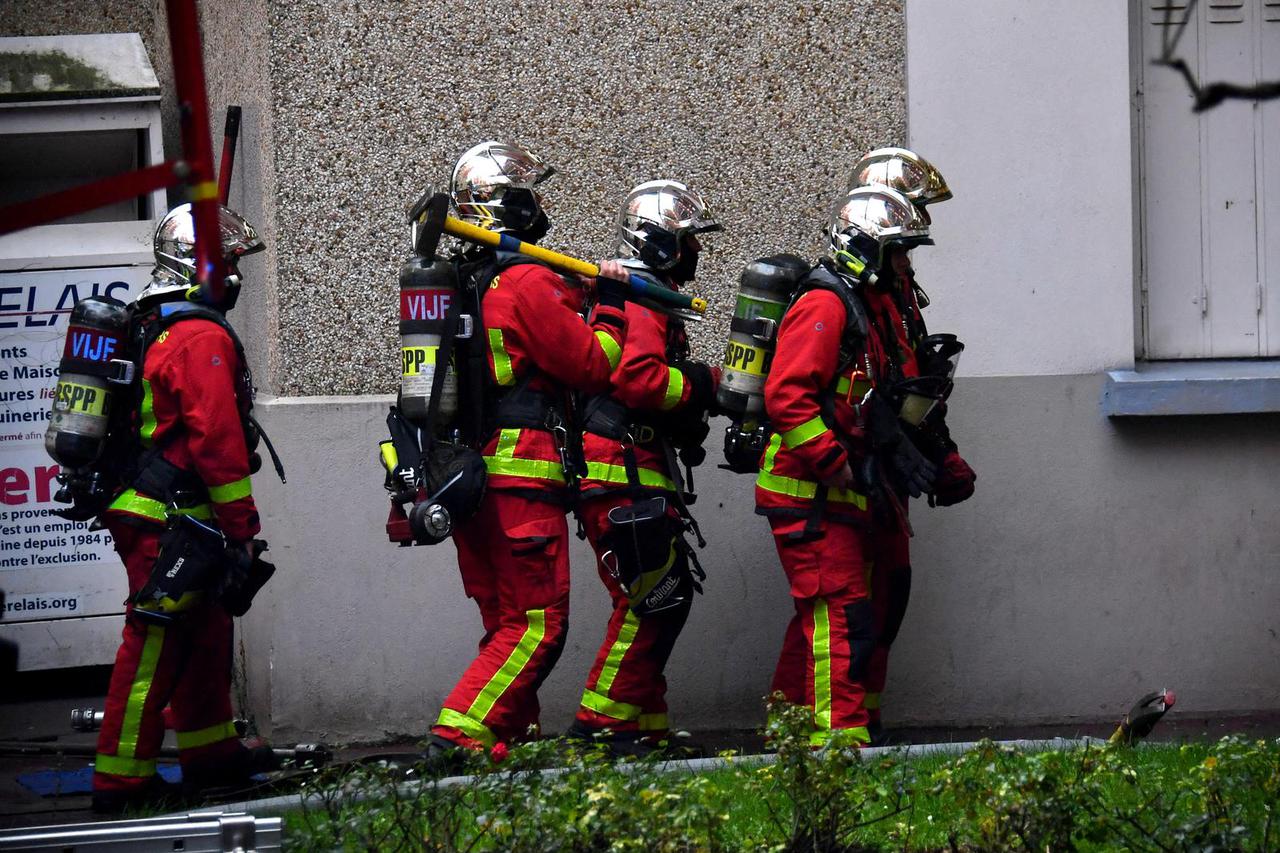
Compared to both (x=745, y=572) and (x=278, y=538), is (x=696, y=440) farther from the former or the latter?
(x=278, y=538)

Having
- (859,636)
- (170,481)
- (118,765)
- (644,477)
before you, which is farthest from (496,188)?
(118,765)

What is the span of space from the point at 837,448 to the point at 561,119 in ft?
6.54

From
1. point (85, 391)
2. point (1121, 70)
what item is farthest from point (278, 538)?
point (1121, 70)

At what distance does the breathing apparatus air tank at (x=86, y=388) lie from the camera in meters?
5.28

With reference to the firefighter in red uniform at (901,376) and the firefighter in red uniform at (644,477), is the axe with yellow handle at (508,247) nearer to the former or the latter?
the firefighter in red uniform at (644,477)

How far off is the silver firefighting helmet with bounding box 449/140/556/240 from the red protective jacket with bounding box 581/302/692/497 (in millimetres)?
515

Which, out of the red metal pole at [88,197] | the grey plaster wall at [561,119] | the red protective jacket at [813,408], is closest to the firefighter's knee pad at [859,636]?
the red protective jacket at [813,408]

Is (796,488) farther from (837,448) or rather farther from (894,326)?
(894,326)

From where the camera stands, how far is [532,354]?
5.36 meters

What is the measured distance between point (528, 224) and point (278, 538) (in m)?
1.78

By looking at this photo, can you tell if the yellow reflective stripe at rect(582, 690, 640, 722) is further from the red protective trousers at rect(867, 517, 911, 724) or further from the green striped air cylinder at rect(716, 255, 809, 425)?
the green striped air cylinder at rect(716, 255, 809, 425)

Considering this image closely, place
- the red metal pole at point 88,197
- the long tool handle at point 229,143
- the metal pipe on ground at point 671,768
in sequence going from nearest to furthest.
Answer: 1. the red metal pole at point 88,197
2. the metal pipe on ground at point 671,768
3. the long tool handle at point 229,143

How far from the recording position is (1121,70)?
651 cm

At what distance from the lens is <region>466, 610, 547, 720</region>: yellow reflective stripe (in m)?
5.19
